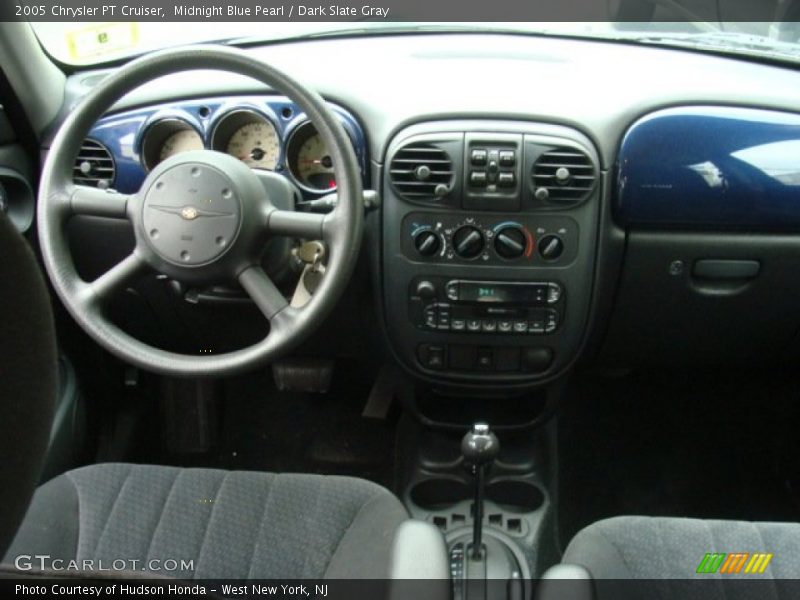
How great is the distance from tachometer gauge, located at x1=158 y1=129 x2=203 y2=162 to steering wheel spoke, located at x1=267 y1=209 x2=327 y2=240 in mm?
382

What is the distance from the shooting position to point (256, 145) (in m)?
1.62

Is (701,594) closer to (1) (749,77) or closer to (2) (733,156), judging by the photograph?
(2) (733,156)

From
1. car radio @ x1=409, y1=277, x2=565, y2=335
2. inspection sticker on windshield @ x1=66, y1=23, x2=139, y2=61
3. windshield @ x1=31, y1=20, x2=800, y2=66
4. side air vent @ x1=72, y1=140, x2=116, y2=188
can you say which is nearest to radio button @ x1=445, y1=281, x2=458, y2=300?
car radio @ x1=409, y1=277, x2=565, y2=335

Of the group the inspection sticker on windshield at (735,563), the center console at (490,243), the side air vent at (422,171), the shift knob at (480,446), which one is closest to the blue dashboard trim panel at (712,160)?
the center console at (490,243)

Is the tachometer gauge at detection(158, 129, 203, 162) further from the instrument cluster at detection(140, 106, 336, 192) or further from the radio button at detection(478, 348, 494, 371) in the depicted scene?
the radio button at detection(478, 348, 494, 371)

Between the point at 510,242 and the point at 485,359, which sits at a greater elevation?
the point at 510,242

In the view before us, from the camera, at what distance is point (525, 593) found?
174cm

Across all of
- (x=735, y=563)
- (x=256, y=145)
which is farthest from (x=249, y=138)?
(x=735, y=563)

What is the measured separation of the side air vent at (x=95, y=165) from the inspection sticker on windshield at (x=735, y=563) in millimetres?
1341

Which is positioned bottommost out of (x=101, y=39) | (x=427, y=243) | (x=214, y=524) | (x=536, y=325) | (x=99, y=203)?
(x=214, y=524)

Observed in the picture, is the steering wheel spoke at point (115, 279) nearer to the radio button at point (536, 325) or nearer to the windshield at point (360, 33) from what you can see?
the windshield at point (360, 33)

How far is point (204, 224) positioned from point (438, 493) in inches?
39.7

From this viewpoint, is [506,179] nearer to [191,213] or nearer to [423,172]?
[423,172]

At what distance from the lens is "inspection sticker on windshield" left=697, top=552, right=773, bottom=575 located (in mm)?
1320
